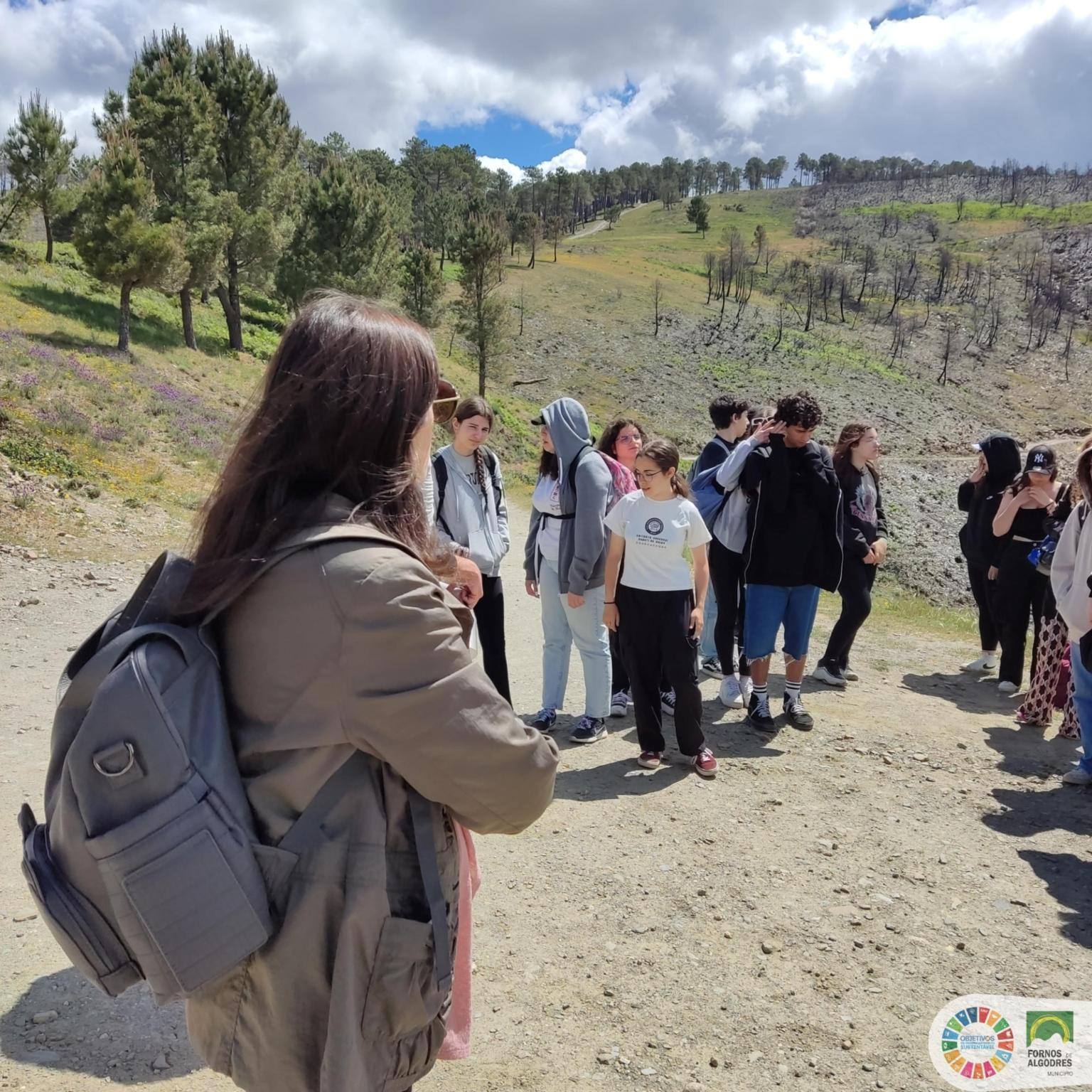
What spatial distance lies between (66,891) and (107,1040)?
6.19ft

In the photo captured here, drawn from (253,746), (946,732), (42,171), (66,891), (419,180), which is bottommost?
(946,732)

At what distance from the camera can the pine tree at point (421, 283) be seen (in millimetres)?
34594

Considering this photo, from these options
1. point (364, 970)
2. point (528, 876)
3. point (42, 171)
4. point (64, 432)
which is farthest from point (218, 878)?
point (42, 171)

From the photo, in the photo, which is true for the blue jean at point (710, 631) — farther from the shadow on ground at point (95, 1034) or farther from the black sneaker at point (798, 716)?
the shadow on ground at point (95, 1034)

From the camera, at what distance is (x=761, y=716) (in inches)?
219

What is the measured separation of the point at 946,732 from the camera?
582 centimetres

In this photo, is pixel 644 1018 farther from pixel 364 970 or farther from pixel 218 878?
pixel 218 878

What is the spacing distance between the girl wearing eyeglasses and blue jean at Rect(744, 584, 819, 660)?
863mm

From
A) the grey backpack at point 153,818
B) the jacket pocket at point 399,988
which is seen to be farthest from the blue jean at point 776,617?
the grey backpack at point 153,818

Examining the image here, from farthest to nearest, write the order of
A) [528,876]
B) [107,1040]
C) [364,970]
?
[528,876]
[107,1040]
[364,970]

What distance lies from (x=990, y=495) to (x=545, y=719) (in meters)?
4.45

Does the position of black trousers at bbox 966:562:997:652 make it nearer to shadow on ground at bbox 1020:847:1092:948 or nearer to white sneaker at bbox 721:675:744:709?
white sneaker at bbox 721:675:744:709

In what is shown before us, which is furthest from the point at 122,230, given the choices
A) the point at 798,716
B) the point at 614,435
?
the point at 798,716

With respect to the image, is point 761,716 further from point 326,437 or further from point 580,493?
point 326,437
